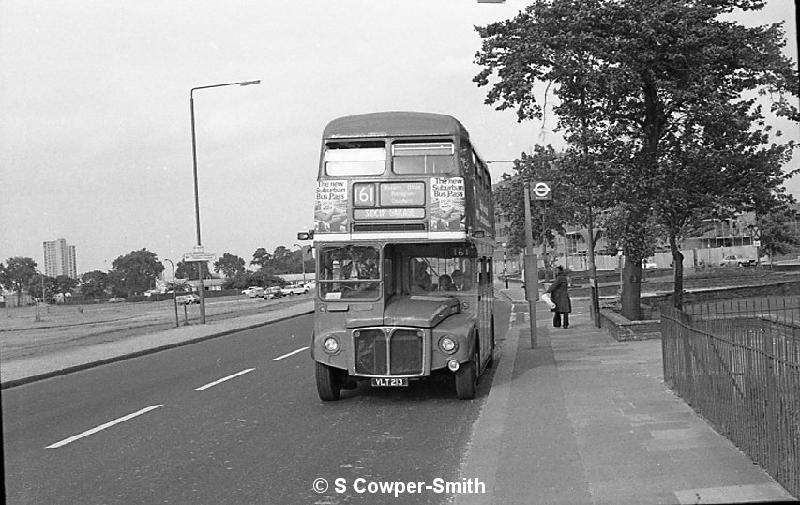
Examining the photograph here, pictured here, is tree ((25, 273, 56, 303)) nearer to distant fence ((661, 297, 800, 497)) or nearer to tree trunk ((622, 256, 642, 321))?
tree trunk ((622, 256, 642, 321))

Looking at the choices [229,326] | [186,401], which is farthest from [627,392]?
[229,326]

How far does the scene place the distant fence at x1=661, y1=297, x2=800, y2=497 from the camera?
18.6ft

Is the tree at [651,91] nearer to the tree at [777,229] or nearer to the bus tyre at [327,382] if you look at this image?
the tree at [777,229]

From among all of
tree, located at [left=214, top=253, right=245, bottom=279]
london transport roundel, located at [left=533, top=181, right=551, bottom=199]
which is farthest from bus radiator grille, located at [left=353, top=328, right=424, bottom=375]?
tree, located at [left=214, top=253, right=245, bottom=279]

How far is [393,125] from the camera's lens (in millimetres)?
11812

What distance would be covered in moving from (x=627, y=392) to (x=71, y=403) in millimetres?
7892

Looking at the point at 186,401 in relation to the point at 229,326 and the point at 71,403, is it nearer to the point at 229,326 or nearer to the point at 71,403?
the point at 71,403

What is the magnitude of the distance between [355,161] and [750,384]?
640 centimetres

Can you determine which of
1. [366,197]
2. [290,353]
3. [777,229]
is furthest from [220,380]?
[777,229]

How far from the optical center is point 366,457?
8.19m

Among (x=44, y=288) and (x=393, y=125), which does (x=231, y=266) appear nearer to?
(x=44, y=288)

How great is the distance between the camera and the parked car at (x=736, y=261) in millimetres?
47812

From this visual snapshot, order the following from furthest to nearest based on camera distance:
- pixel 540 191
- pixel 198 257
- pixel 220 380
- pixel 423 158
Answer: pixel 198 257 → pixel 540 191 → pixel 220 380 → pixel 423 158

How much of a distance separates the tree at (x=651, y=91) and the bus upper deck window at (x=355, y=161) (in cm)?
642
